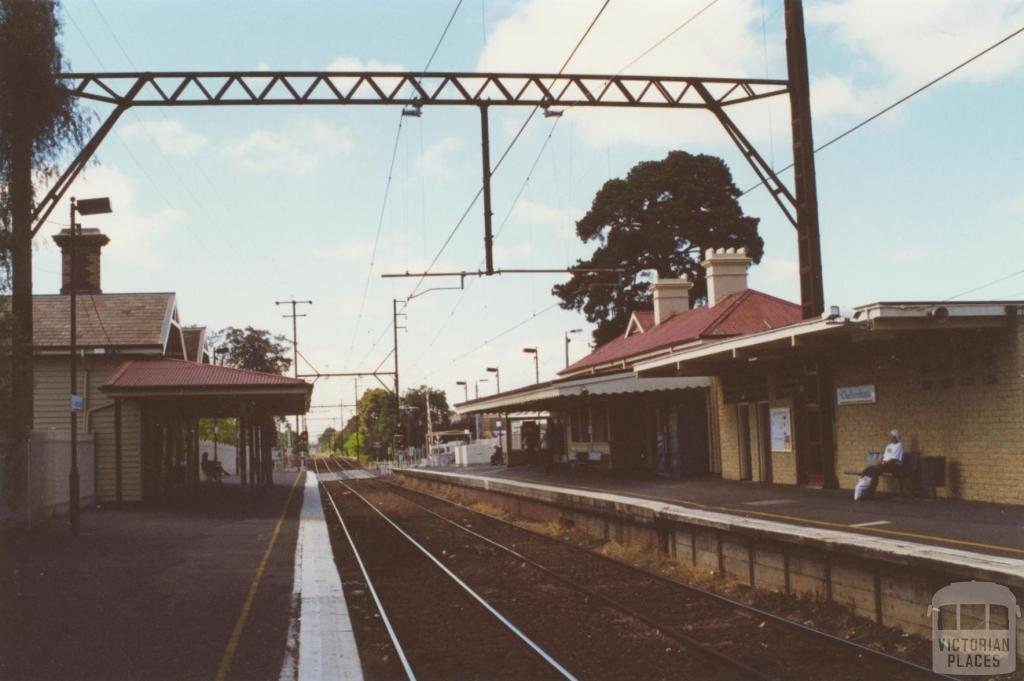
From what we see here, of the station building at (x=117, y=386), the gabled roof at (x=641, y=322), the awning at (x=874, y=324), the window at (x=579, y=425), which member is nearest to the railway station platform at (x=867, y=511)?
the awning at (x=874, y=324)

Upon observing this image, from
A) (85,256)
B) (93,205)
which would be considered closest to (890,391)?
(93,205)

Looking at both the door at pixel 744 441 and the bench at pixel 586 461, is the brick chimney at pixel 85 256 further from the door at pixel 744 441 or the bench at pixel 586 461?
the door at pixel 744 441

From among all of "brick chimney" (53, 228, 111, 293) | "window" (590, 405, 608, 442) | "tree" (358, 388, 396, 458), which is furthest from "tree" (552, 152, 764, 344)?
"tree" (358, 388, 396, 458)

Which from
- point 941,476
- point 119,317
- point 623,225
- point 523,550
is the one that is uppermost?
point 623,225

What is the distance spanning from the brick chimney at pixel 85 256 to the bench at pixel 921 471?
23761mm

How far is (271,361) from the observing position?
7869 centimetres

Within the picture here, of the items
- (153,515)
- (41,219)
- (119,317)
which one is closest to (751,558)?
(41,219)

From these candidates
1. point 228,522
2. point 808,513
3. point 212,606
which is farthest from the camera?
point 228,522

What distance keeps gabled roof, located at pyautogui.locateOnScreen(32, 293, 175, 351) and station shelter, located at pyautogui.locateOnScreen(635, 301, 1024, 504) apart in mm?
14332

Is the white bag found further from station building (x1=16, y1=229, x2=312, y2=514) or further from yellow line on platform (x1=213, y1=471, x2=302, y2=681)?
station building (x1=16, y1=229, x2=312, y2=514)

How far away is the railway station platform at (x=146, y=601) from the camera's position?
26.2 ft

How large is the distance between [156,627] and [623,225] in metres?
41.6

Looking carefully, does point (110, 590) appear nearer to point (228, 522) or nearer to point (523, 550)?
point (523, 550)

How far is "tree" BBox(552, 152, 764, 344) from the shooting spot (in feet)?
157
